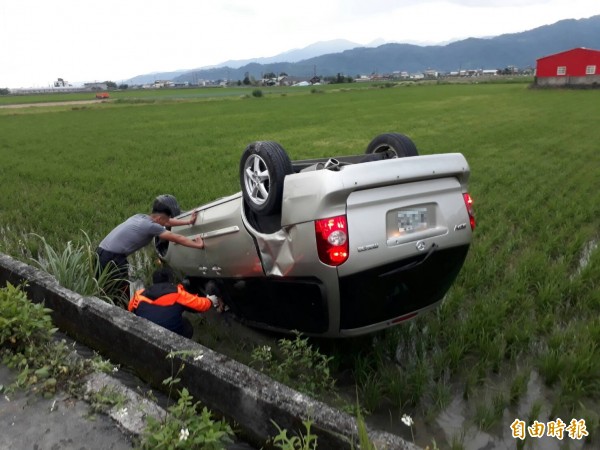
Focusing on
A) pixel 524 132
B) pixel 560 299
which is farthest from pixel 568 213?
pixel 524 132

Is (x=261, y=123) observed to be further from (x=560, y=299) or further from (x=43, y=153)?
(x=560, y=299)

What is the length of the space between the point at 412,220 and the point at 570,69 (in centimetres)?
4543

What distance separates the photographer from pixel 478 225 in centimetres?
575

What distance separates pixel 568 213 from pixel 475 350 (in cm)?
369

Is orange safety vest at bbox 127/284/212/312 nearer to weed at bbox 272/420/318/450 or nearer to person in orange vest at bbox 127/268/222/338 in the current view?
person in orange vest at bbox 127/268/222/338

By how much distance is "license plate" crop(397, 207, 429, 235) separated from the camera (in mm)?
2697

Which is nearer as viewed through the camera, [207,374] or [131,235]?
[207,374]

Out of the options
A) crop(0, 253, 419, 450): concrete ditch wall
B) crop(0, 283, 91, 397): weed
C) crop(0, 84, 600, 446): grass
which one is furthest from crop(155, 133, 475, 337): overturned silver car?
crop(0, 283, 91, 397): weed

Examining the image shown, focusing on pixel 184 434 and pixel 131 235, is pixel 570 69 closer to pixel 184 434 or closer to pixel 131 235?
pixel 131 235

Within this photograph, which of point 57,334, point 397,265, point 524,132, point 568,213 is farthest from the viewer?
point 524,132

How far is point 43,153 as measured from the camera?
13.3 m

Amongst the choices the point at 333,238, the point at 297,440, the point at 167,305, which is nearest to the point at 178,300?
the point at 167,305

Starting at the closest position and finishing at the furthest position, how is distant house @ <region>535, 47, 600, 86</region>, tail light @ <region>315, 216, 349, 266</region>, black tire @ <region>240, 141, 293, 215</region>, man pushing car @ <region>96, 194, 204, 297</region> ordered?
1. tail light @ <region>315, 216, 349, 266</region>
2. black tire @ <region>240, 141, 293, 215</region>
3. man pushing car @ <region>96, 194, 204, 297</region>
4. distant house @ <region>535, 47, 600, 86</region>

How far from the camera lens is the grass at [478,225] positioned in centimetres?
287
